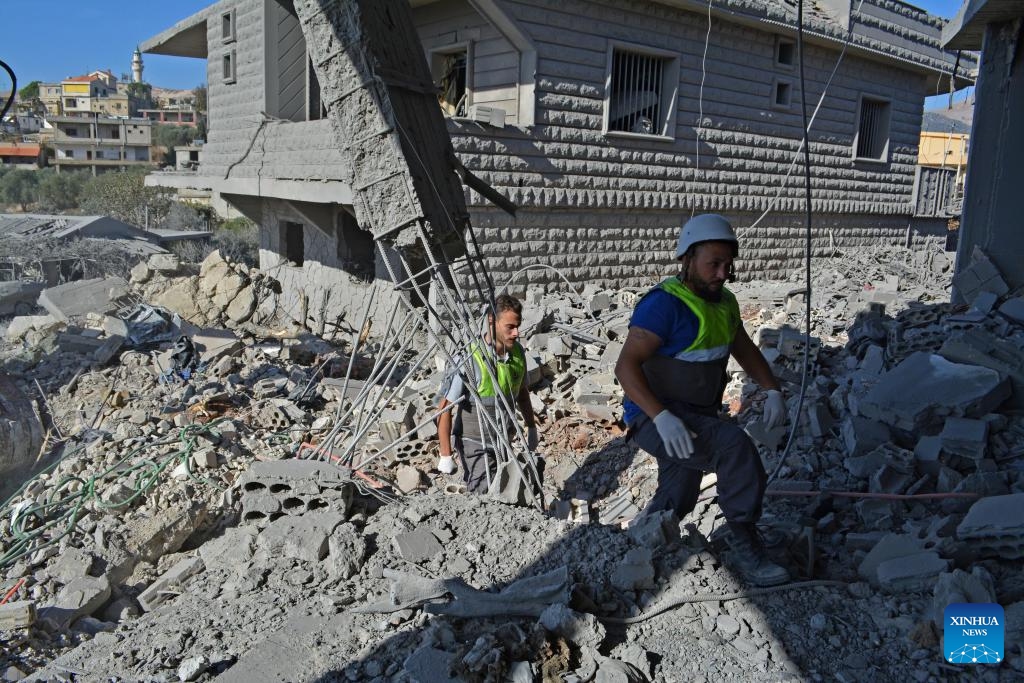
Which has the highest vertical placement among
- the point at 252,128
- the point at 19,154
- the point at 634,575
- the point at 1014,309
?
the point at 19,154

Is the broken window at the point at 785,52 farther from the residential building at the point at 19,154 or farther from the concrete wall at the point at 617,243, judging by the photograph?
the residential building at the point at 19,154

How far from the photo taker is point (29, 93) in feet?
289

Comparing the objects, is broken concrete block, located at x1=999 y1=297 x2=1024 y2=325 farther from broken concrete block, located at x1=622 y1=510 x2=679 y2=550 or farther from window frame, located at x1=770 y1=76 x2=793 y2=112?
window frame, located at x1=770 y1=76 x2=793 y2=112

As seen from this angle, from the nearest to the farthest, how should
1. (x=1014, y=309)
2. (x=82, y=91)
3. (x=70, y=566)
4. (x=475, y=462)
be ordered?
(x=70, y=566) → (x=475, y=462) → (x=1014, y=309) → (x=82, y=91)

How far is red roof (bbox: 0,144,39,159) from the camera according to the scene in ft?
210

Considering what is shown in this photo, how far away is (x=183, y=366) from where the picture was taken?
10445 millimetres

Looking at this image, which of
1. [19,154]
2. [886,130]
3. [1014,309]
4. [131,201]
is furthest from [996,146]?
[19,154]

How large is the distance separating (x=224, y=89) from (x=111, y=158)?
5935 cm

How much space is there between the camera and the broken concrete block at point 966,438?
474 cm

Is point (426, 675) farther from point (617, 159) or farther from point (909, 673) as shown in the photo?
point (617, 159)

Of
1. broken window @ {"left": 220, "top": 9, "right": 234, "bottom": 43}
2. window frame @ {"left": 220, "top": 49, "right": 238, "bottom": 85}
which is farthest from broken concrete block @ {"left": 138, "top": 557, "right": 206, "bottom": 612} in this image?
broken window @ {"left": 220, "top": 9, "right": 234, "bottom": 43}

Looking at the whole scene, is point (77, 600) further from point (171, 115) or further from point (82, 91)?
point (82, 91)

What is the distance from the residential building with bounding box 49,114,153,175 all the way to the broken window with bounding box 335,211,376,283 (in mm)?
56519

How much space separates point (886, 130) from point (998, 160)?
10.1m
